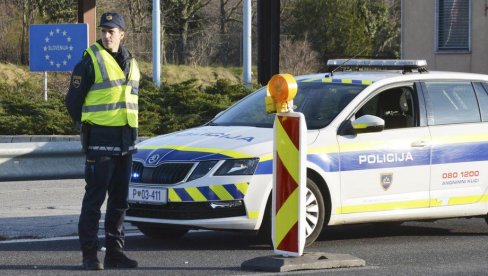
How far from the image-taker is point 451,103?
11.0 meters

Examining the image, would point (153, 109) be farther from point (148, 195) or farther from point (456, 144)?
point (148, 195)

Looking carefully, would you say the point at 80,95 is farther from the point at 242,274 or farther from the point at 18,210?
the point at 18,210

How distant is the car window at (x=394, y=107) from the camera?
1058 centimetres

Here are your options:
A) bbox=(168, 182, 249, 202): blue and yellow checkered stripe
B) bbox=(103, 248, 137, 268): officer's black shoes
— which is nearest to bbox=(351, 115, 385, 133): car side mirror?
bbox=(168, 182, 249, 202): blue and yellow checkered stripe

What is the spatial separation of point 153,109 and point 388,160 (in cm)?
1297

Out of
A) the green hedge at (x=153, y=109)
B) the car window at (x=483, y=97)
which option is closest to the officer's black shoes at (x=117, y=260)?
the car window at (x=483, y=97)

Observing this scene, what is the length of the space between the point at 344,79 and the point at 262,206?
1.88 meters

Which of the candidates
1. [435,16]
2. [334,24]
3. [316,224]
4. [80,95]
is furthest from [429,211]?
[334,24]

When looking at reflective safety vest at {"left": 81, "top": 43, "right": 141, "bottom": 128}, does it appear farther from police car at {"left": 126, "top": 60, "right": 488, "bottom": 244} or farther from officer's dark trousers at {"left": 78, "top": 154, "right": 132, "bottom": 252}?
police car at {"left": 126, "top": 60, "right": 488, "bottom": 244}

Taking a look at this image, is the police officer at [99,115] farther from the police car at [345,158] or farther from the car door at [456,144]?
the car door at [456,144]

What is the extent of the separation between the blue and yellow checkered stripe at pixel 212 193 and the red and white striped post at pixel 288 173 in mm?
860

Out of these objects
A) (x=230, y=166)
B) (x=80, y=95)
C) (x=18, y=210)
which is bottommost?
(x=18, y=210)

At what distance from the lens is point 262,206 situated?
9.45m

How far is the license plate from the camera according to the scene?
9.52 meters
